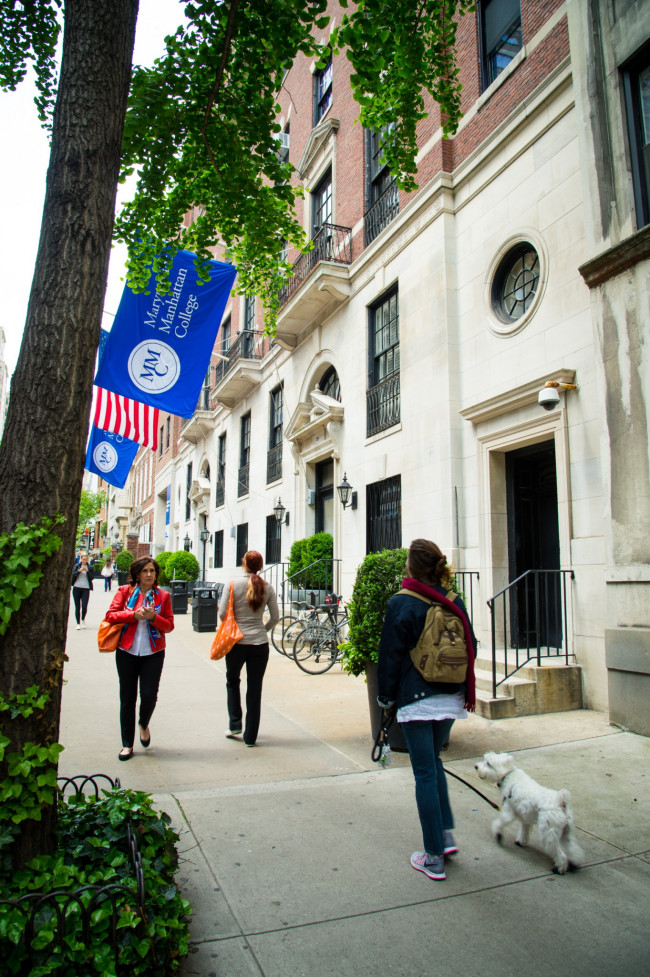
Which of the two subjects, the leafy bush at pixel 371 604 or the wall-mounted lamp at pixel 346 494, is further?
the wall-mounted lamp at pixel 346 494

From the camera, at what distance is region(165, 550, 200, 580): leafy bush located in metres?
23.4

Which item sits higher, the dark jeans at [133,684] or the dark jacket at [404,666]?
the dark jacket at [404,666]

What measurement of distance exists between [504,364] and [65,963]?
8427 millimetres

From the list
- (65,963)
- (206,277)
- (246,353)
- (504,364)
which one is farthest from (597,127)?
(246,353)

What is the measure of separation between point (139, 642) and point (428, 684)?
2.95 m

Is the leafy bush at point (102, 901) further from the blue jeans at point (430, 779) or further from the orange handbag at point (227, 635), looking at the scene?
the orange handbag at point (227, 635)

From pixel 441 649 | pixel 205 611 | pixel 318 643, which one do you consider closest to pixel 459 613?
pixel 441 649

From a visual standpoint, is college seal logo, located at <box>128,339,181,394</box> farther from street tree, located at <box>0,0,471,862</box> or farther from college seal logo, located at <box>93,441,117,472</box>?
college seal logo, located at <box>93,441,117,472</box>

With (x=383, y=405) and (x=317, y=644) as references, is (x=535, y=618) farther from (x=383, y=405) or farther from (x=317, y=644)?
(x=383, y=405)

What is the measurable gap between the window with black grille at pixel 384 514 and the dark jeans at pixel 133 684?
6.33 metres

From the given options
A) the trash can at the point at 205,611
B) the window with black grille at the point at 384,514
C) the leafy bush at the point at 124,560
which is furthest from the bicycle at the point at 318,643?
the leafy bush at the point at 124,560

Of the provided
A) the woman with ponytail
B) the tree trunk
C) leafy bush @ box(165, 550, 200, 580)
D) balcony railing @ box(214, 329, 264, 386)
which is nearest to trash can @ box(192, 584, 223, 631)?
balcony railing @ box(214, 329, 264, 386)

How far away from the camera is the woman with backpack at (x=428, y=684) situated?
3379 millimetres

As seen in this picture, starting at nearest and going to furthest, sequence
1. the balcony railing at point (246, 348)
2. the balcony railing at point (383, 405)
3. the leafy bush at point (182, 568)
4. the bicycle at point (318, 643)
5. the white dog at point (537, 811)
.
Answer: the white dog at point (537, 811), the bicycle at point (318, 643), the balcony railing at point (383, 405), the balcony railing at point (246, 348), the leafy bush at point (182, 568)
